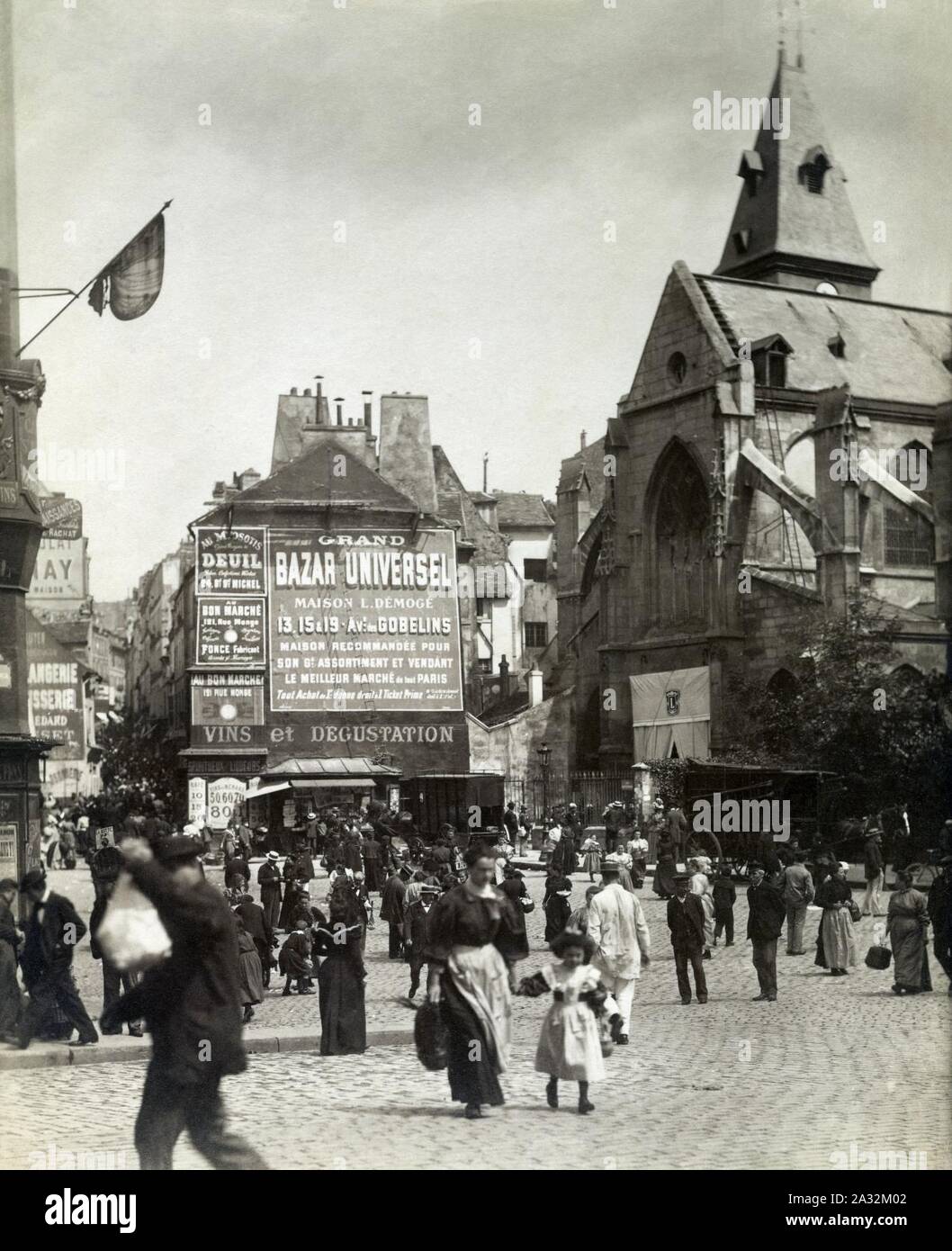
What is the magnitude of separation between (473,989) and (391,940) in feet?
31.3

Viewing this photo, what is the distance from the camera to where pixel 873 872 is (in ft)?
73.6

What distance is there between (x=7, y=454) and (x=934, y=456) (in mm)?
12125

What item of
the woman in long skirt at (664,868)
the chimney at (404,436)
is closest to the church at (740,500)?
the woman in long skirt at (664,868)

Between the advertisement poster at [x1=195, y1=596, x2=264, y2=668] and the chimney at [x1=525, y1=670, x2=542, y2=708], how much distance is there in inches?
298

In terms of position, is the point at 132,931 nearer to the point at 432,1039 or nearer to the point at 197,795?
the point at 432,1039

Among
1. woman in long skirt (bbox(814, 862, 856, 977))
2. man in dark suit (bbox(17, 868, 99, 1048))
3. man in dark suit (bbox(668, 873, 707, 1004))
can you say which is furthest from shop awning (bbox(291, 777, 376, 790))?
man in dark suit (bbox(17, 868, 99, 1048))

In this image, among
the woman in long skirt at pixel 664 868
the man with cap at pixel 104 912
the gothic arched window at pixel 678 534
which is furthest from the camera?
the gothic arched window at pixel 678 534

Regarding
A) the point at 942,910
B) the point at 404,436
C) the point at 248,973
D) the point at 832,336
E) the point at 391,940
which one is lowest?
the point at 391,940

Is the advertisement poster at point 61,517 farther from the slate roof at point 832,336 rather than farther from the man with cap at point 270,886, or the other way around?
the slate roof at point 832,336

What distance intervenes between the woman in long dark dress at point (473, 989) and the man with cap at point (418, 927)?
494 centimetres

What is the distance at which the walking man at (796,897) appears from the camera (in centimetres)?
2077

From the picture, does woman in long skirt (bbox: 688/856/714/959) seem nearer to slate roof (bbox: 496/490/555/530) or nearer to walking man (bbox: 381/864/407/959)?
walking man (bbox: 381/864/407/959)

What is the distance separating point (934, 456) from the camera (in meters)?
22.3

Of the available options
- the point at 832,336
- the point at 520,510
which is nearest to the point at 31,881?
the point at 520,510
